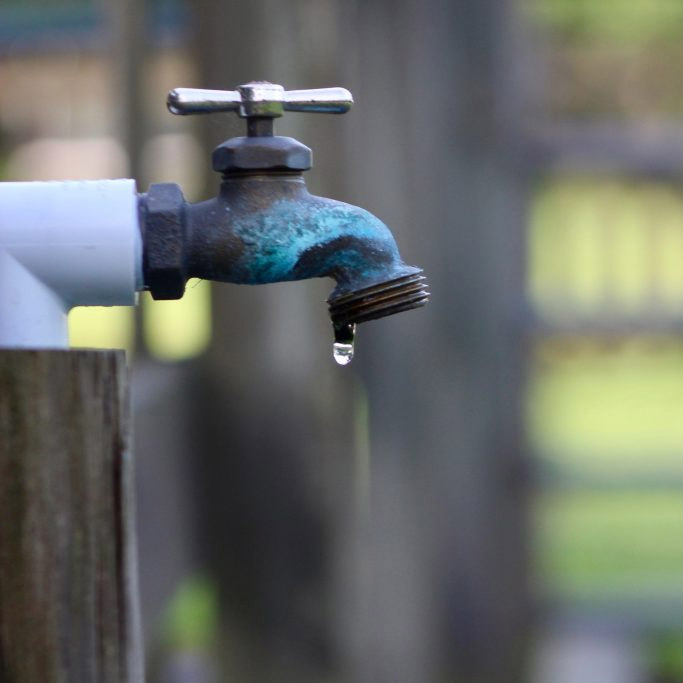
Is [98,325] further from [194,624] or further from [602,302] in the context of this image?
[602,302]

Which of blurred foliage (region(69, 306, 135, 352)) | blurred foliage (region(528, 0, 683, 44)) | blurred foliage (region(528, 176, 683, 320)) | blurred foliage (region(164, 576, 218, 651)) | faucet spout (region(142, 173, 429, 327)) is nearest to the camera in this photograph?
faucet spout (region(142, 173, 429, 327))

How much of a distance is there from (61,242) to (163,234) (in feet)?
0.20

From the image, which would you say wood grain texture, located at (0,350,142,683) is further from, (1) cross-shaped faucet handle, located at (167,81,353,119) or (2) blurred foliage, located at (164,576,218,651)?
(2) blurred foliage, located at (164,576,218,651)

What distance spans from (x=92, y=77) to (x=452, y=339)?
11.7 ft

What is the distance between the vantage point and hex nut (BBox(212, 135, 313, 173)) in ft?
2.57

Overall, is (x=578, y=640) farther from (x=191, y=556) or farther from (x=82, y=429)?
(x=82, y=429)

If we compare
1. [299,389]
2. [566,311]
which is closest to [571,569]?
[566,311]

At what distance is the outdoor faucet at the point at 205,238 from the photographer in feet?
2.47

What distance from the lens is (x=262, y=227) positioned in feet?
2.58

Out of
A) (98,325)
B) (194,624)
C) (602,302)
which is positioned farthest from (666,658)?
(98,325)

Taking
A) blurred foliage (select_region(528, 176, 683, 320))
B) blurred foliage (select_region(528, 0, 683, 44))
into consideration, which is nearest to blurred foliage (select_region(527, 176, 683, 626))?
blurred foliage (select_region(528, 176, 683, 320))

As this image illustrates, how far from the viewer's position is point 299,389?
1.93 m

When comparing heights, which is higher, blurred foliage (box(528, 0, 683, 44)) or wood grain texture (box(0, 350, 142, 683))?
blurred foliage (box(528, 0, 683, 44))

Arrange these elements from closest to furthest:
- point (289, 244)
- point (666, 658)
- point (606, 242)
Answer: point (289, 244)
point (606, 242)
point (666, 658)
